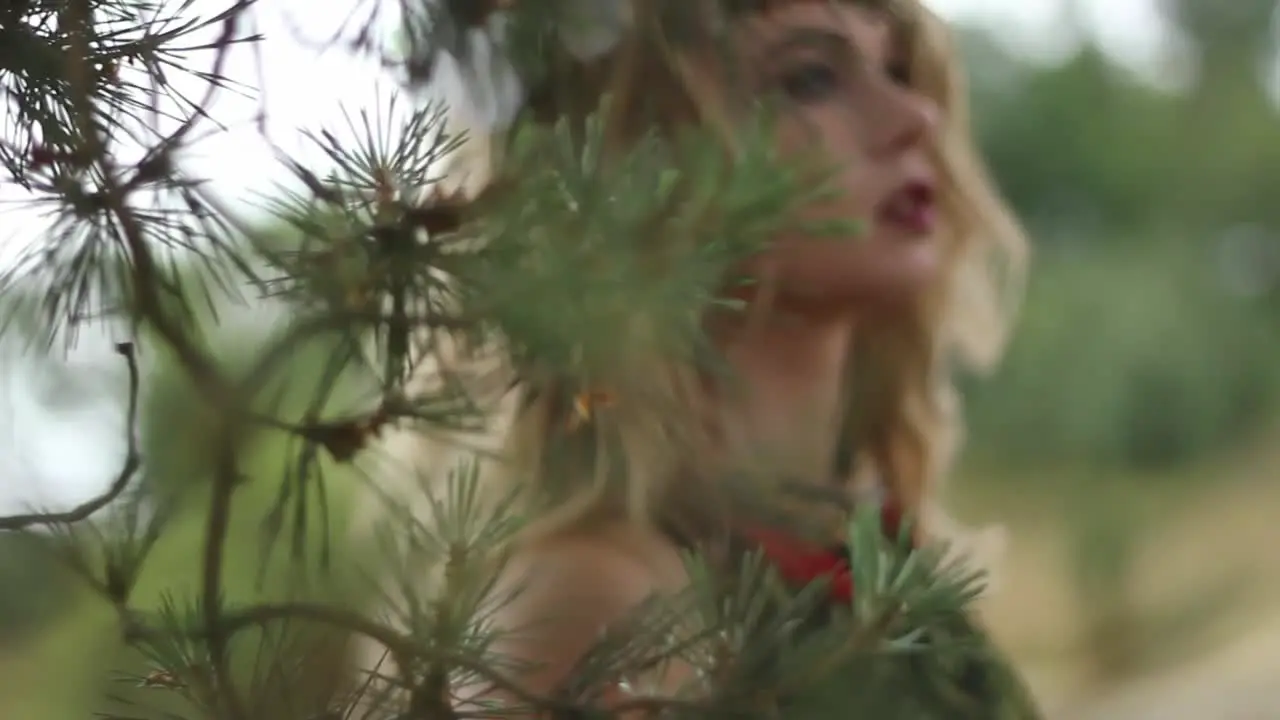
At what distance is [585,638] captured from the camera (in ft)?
1.81

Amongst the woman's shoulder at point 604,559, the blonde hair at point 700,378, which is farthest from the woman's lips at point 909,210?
the woman's shoulder at point 604,559

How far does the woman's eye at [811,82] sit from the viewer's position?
752mm

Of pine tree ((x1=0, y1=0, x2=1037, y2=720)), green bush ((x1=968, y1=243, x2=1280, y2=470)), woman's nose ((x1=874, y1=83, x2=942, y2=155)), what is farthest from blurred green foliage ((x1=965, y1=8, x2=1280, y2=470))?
pine tree ((x1=0, y1=0, x2=1037, y2=720))

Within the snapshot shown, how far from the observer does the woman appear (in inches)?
19.0

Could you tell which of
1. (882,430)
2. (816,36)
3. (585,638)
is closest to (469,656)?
(585,638)

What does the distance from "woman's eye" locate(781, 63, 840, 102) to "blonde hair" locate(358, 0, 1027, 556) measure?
129 mm

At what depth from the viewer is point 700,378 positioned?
0.48 meters

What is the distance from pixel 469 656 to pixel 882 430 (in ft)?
2.28

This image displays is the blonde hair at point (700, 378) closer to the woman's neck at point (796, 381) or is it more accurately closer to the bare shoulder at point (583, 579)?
the bare shoulder at point (583, 579)

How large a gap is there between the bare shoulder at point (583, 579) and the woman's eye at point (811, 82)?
0.25 metres

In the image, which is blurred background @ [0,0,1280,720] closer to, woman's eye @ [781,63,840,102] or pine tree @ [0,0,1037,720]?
woman's eye @ [781,63,840,102]

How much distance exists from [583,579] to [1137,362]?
73 centimetres

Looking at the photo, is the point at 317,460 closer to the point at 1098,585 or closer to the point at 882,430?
the point at 882,430

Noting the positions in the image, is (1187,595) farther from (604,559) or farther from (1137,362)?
(604,559)
